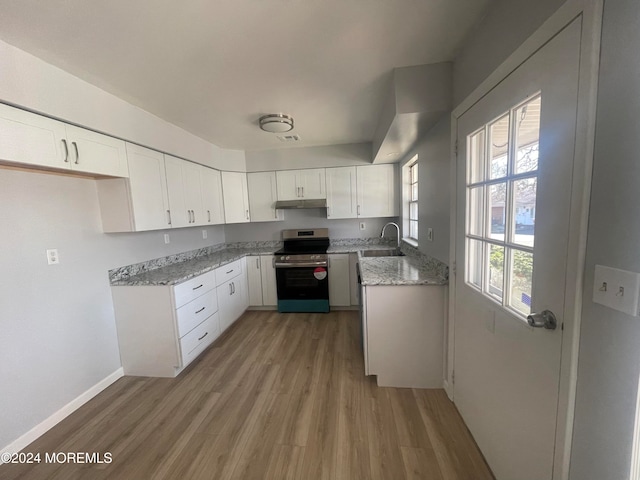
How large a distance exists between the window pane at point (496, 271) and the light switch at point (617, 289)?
0.48 metres

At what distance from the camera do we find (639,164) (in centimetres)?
59

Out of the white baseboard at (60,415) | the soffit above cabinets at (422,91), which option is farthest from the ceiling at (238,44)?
the white baseboard at (60,415)

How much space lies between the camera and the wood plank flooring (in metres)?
1.37

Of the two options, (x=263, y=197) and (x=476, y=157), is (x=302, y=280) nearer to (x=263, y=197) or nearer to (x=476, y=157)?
(x=263, y=197)

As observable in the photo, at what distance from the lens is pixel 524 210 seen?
3.33 feet

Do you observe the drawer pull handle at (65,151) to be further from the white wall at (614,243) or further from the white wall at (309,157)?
the white wall at (614,243)

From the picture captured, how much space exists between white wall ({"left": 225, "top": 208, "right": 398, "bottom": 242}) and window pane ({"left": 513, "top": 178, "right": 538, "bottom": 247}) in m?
2.74

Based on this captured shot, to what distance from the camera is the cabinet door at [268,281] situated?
3559 mm

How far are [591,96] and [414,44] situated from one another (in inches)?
42.4

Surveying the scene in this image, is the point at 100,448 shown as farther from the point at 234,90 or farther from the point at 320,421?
the point at 234,90

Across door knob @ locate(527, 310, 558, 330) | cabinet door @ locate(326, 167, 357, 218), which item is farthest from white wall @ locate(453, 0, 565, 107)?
cabinet door @ locate(326, 167, 357, 218)

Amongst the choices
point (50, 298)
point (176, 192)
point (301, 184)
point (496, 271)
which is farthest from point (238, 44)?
point (301, 184)

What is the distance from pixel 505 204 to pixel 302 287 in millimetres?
2711

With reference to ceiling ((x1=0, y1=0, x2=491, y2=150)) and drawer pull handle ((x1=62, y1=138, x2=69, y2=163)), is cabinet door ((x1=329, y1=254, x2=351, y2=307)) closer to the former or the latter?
ceiling ((x1=0, y1=0, x2=491, y2=150))
